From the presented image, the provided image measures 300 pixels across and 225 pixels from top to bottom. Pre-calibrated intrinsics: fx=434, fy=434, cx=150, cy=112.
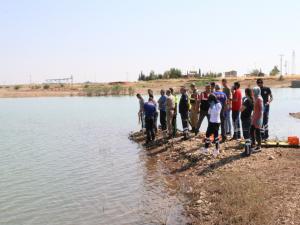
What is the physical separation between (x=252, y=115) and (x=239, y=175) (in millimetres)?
2685

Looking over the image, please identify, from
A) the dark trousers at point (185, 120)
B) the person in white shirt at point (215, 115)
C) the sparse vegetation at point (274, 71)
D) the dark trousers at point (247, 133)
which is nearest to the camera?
the dark trousers at point (247, 133)

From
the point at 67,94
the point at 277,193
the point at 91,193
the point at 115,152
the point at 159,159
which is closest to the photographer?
the point at 277,193

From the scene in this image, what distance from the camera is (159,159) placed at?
1506 cm

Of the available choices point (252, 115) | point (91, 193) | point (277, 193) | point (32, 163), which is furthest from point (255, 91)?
point (32, 163)

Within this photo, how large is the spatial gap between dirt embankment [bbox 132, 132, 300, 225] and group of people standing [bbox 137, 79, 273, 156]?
58 cm

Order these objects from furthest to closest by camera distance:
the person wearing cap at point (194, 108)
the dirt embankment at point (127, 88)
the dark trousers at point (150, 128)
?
the dirt embankment at point (127, 88), the dark trousers at point (150, 128), the person wearing cap at point (194, 108)

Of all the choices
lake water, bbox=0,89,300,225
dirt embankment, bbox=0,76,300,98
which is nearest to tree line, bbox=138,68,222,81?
dirt embankment, bbox=0,76,300,98

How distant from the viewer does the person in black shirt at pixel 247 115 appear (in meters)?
12.3

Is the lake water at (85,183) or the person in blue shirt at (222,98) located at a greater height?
the person in blue shirt at (222,98)

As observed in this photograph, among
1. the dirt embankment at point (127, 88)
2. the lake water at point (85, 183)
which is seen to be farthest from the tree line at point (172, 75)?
the lake water at point (85, 183)

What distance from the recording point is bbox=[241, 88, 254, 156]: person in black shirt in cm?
1232

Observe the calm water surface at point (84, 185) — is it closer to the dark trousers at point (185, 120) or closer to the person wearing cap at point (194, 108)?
the dark trousers at point (185, 120)

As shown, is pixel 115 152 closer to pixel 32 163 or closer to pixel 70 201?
pixel 32 163

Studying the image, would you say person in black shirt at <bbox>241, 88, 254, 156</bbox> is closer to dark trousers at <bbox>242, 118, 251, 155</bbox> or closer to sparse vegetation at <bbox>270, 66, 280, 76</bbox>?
dark trousers at <bbox>242, 118, 251, 155</bbox>
